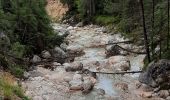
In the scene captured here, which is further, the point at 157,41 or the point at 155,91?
the point at 157,41

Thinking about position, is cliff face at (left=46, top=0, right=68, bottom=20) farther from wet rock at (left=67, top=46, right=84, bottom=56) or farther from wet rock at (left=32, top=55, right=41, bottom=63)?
wet rock at (left=32, top=55, right=41, bottom=63)

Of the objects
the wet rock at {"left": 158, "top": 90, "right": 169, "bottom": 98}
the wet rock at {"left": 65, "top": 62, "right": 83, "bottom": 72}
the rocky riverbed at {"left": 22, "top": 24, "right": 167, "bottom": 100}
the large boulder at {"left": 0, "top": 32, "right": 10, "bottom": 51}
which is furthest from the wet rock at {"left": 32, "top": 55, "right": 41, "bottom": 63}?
the wet rock at {"left": 158, "top": 90, "right": 169, "bottom": 98}

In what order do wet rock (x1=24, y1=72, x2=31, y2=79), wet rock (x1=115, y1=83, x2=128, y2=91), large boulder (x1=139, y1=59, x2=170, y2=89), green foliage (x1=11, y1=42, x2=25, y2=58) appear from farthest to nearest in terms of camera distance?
green foliage (x1=11, y1=42, x2=25, y2=58) → wet rock (x1=24, y1=72, x2=31, y2=79) → wet rock (x1=115, y1=83, x2=128, y2=91) → large boulder (x1=139, y1=59, x2=170, y2=89)

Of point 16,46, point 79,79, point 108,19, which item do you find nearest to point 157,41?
point 79,79

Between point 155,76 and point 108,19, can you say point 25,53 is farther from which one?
point 108,19

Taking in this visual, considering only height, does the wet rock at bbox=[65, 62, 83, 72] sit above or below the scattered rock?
above

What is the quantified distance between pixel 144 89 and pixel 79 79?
476 cm

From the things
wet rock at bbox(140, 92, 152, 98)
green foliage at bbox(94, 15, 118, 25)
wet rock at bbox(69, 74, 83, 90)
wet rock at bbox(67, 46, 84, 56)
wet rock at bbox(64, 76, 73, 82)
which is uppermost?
green foliage at bbox(94, 15, 118, 25)

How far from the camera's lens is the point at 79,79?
89.2ft

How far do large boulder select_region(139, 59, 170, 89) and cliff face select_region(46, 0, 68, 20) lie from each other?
48.0 metres

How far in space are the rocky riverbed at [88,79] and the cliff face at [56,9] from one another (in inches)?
1328

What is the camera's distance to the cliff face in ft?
240

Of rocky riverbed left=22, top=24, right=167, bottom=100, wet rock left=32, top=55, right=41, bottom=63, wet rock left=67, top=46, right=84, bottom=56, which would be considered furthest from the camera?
wet rock left=67, top=46, right=84, bottom=56

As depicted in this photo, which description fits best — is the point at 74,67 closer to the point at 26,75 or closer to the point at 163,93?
the point at 26,75
